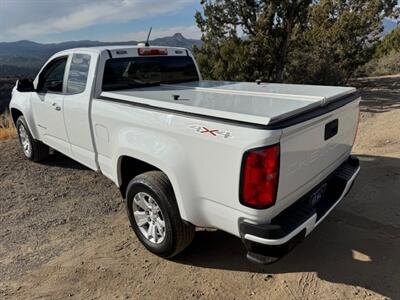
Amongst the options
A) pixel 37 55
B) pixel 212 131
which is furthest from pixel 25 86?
pixel 37 55

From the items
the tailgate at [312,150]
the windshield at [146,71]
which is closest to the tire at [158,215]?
the tailgate at [312,150]

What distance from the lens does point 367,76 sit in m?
18.2

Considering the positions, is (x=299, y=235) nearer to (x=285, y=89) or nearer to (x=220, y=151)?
(x=220, y=151)

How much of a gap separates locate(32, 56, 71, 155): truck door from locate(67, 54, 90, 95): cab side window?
19 cm

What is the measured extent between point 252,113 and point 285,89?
4.77 feet

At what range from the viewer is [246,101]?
10.2 feet

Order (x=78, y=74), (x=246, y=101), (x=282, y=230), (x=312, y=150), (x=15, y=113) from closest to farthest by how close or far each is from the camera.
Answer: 1. (x=282, y=230)
2. (x=312, y=150)
3. (x=246, y=101)
4. (x=78, y=74)
5. (x=15, y=113)

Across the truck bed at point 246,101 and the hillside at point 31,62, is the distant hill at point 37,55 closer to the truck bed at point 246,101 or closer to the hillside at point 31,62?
the hillside at point 31,62

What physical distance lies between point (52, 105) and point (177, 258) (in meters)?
2.60

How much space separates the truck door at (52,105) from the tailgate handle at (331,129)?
3053mm

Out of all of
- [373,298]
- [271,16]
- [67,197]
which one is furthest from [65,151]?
[271,16]

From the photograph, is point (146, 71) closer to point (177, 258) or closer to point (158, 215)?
point (158, 215)

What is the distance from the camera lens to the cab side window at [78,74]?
409 centimetres

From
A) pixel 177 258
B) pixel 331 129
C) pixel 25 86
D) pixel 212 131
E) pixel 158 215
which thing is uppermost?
pixel 25 86
